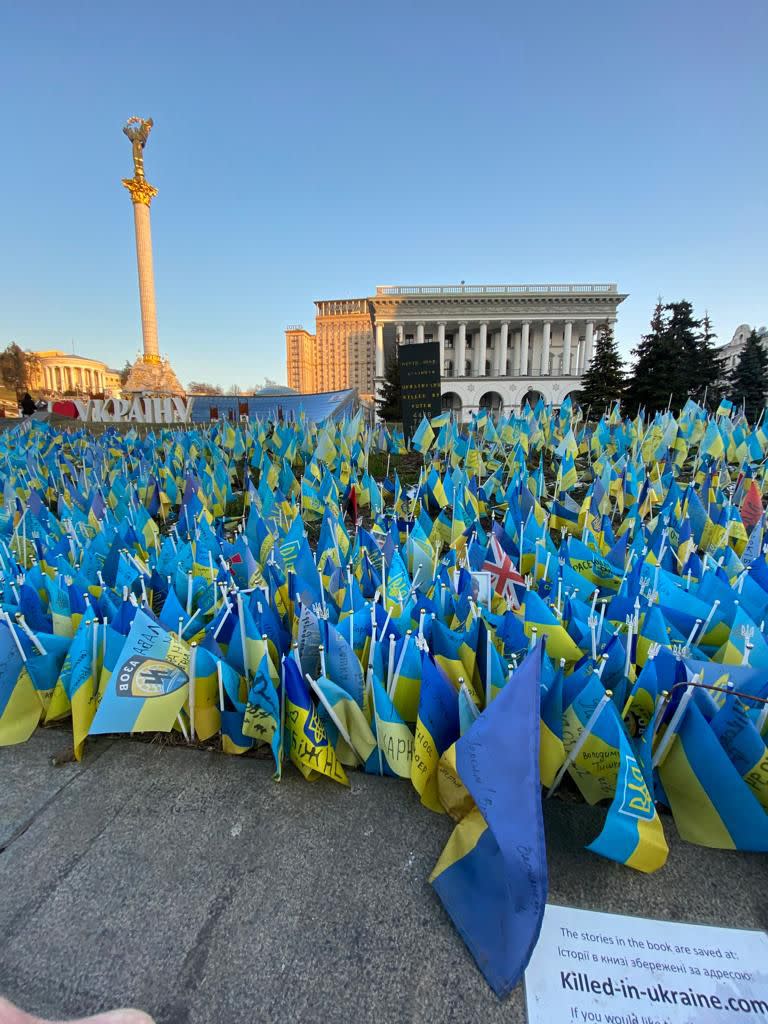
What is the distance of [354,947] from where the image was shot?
5.11 feet

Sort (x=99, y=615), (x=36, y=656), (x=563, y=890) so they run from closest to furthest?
(x=563, y=890), (x=36, y=656), (x=99, y=615)

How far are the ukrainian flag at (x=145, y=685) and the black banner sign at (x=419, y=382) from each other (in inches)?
389

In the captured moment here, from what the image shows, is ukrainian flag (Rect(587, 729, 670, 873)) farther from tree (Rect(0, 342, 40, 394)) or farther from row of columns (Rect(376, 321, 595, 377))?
tree (Rect(0, 342, 40, 394))

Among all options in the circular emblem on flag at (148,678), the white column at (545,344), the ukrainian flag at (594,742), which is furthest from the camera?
the white column at (545,344)

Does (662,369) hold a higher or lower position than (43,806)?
higher

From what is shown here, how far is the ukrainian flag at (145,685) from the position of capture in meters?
2.24

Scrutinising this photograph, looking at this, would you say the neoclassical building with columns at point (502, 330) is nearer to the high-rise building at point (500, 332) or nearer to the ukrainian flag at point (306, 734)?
the high-rise building at point (500, 332)

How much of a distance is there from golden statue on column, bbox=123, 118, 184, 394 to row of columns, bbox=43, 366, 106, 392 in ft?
207

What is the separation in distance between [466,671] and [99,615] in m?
2.25

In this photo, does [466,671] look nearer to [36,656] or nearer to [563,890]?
[563,890]

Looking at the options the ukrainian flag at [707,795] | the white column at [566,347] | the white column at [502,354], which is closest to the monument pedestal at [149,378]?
the ukrainian flag at [707,795]

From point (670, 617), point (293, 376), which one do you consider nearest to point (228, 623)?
point (670, 617)

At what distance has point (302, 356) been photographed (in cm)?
11156

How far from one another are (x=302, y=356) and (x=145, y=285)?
259 ft
